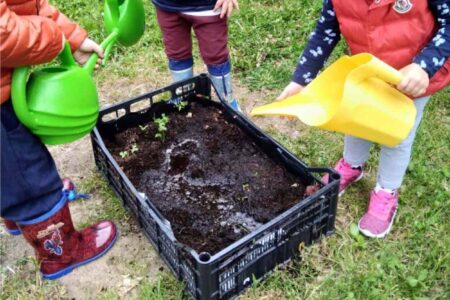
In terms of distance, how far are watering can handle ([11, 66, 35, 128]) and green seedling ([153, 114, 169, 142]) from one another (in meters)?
0.77

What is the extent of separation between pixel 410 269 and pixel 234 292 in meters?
→ 0.53

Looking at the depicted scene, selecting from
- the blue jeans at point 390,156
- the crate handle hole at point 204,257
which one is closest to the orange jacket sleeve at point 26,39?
the crate handle hole at point 204,257

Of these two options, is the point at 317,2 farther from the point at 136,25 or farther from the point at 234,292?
the point at 234,292

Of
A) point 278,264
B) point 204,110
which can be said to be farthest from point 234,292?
point 204,110

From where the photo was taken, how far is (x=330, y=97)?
1436 mm

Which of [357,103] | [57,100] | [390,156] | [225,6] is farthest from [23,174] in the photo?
[390,156]

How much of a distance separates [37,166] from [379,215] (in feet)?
3.47

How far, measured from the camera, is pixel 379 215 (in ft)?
5.72

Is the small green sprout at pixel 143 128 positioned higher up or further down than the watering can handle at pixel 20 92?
further down

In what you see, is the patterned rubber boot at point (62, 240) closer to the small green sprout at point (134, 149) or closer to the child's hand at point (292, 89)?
the small green sprout at point (134, 149)

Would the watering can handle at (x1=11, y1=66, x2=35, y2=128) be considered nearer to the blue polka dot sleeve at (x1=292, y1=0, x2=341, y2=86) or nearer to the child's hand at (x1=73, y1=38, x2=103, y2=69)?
the child's hand at (x1=73, y1=38, x2=103, y2=69)

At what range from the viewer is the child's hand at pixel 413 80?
1.33 meters

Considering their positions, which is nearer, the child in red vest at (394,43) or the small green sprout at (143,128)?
the child in red vest at (394,43)

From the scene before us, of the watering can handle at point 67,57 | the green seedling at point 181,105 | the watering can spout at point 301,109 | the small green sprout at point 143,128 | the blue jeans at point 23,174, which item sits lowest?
the small green sprout at point 143,128
